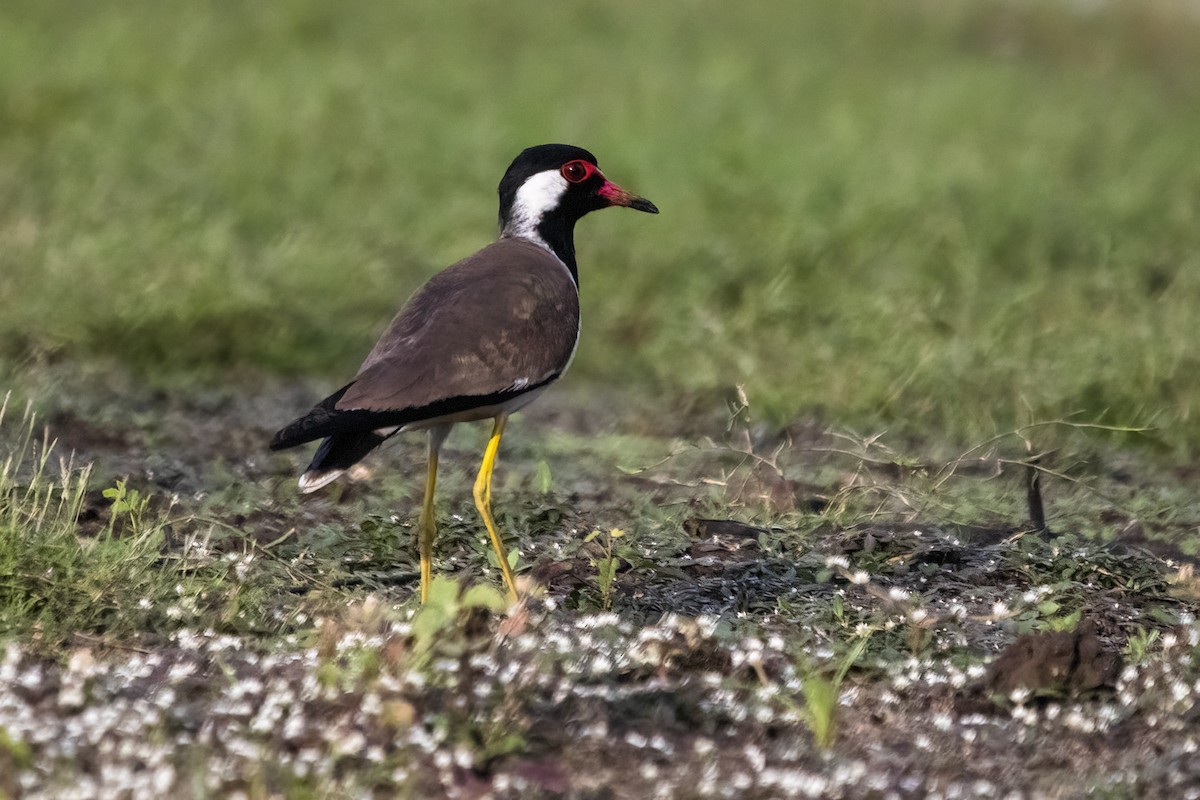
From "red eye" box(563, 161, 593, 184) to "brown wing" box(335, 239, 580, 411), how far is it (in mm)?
437

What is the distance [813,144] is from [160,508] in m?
6.96

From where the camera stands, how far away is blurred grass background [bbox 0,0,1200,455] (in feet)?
27.6

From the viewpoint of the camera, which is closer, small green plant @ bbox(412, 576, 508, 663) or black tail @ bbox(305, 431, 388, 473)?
small green plant @ bbox(412, 576, 508, 663)

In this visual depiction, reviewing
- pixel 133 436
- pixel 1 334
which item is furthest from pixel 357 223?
pixel 133 436

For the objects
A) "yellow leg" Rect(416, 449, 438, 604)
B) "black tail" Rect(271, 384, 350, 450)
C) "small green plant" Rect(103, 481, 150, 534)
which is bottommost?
"yellow leg" Rect(416, 449, 438, 604)

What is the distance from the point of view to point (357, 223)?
10.2 m

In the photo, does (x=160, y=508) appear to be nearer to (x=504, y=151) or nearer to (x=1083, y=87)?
(x=504, y=151)

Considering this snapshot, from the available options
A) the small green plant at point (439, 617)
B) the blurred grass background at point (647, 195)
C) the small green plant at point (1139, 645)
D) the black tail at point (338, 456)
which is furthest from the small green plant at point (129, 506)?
the small green plant at point (1139, 645)

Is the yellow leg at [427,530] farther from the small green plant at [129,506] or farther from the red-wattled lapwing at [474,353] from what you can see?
the small green plant at [129,506]

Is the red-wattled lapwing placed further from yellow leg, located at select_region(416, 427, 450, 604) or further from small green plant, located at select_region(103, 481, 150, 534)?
small green plant, located at select_region(103, 481, 150, 534)

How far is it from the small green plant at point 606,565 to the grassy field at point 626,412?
11 mm

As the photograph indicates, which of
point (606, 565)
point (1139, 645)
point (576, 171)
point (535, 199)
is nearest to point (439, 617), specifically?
point (606, 565)

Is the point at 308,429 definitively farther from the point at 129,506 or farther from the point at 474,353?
the point at 129,506

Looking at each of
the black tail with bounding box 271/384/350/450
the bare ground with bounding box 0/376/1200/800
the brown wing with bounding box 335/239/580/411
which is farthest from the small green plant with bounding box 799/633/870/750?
the black tail with bounding box 271/384/350/450
